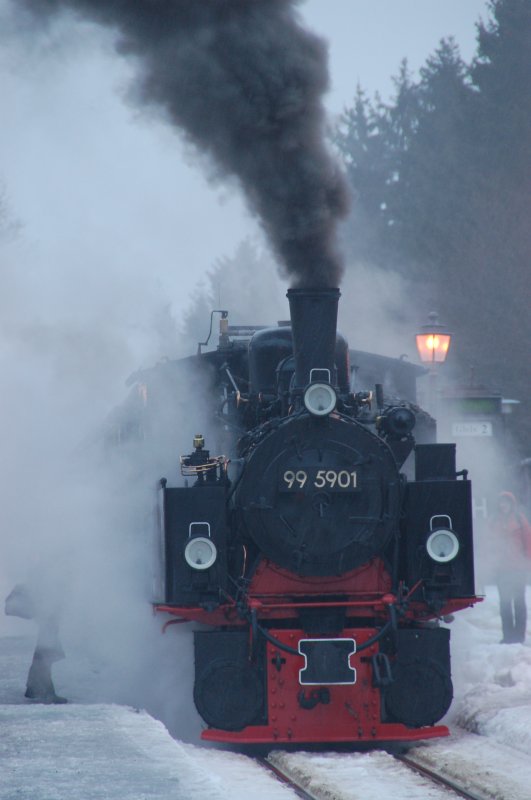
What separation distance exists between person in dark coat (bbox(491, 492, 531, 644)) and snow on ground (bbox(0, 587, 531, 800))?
1.52 meters

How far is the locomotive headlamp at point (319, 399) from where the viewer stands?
805 centimetres

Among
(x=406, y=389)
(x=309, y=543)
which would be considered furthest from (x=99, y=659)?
(x=309, y=543)

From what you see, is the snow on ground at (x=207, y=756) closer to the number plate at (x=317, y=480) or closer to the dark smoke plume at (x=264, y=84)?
the number plate at (x=317, y=480)

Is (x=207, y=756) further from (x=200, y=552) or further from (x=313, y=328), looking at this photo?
(x=313, y=328)

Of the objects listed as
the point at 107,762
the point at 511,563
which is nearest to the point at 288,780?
the point at 107,762

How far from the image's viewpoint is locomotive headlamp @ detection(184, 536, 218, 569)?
26.6 ft

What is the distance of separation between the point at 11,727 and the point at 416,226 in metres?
31.2

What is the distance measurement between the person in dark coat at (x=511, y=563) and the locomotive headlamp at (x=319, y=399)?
15.8ft

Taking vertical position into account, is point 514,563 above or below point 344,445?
below

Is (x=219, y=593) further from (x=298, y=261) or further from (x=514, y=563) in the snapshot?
(x=514, y=563)

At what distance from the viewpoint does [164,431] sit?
10.1 meters

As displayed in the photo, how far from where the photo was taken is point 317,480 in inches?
321

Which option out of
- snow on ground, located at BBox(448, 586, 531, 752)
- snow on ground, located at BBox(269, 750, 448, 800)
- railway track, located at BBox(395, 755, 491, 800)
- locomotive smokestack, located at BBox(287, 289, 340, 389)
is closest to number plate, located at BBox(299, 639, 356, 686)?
snow on ground, located at BBox(269, 750, 448, 800)

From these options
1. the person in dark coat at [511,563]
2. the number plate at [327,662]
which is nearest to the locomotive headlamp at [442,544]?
the number plate at [327,662]
